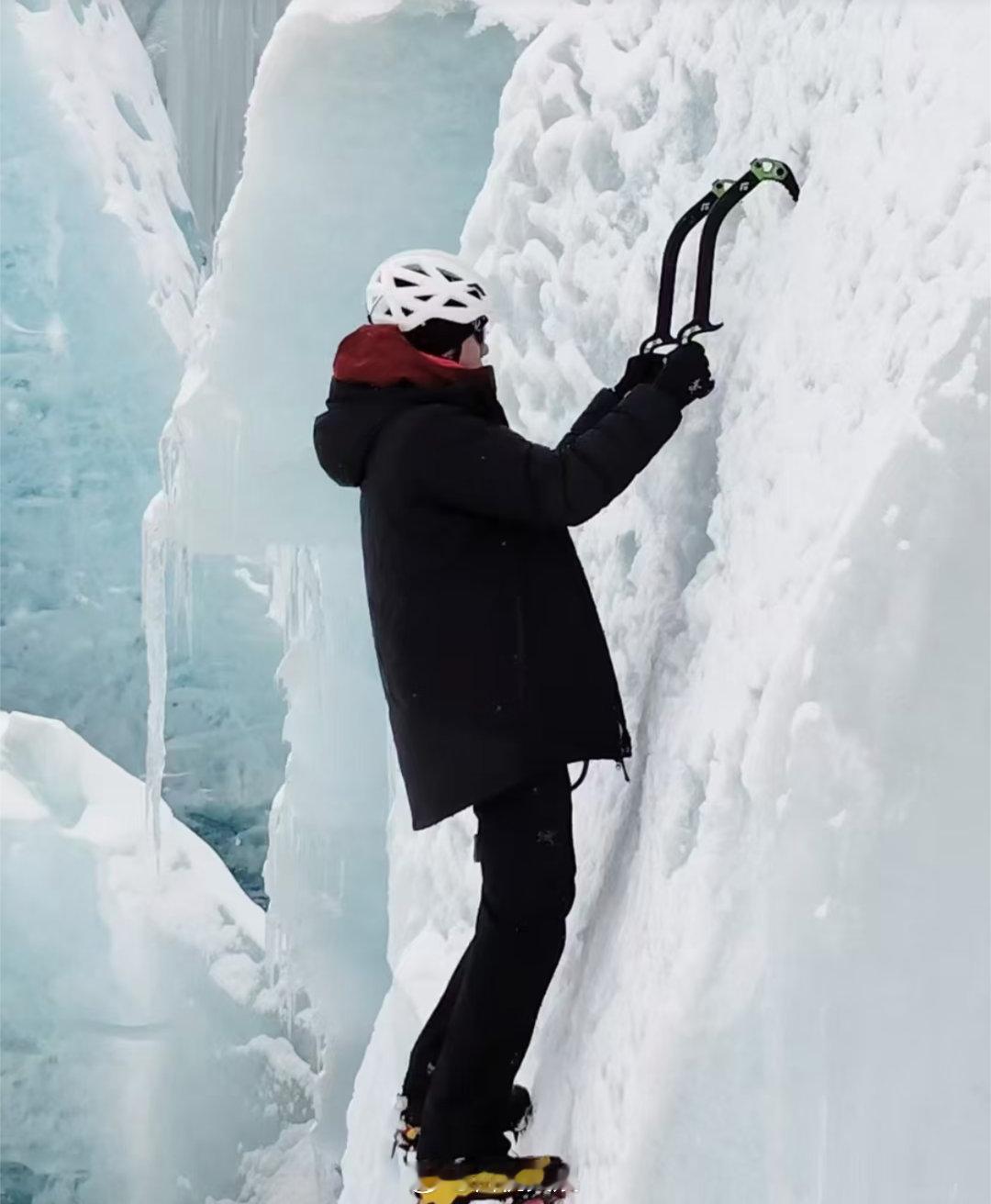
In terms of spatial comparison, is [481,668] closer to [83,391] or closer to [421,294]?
[421,294]

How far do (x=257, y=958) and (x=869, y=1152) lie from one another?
214 inches

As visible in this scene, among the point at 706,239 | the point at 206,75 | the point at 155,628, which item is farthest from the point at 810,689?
the point at 206,75

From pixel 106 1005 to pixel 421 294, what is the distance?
194 inches

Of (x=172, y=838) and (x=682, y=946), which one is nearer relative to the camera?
(x=682, y=946)

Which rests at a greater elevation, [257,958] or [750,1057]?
[750,1057]

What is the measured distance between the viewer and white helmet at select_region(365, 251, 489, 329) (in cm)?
176

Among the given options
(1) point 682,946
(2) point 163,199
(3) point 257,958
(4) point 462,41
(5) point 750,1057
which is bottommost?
(3) point 257,958

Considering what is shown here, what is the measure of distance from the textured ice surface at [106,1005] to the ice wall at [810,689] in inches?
173

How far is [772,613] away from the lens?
1.50 m

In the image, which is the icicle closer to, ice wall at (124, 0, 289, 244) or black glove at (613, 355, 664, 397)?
black glove at (613, 355, 664, 397)

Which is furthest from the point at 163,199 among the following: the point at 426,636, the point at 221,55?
the point at 426,636

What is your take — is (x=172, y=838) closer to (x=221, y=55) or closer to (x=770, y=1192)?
(x=770, y=1192)

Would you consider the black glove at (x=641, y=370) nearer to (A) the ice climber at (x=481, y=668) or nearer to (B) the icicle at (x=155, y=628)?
(A) the ice climber at (x=481, y=668)

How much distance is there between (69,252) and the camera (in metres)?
9.73
